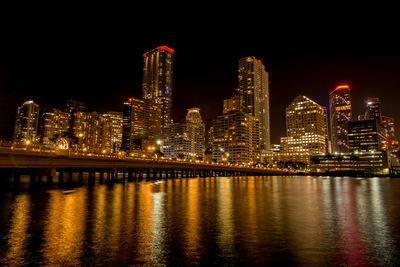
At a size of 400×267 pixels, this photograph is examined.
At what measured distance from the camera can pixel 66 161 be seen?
57000 mm

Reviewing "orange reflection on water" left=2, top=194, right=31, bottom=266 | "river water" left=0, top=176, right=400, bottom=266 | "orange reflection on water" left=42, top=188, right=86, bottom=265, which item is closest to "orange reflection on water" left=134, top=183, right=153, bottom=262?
"river water" left=0, top=176, right=400, bottom=266

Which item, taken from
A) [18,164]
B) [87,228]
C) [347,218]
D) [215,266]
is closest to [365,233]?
[347,218]

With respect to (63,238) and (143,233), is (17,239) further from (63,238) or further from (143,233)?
(143,233)

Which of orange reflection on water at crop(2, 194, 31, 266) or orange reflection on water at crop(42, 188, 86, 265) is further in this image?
orange reflection on water at crop(42, 188, 86, 265)

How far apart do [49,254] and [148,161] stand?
8326cm

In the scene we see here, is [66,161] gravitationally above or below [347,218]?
above

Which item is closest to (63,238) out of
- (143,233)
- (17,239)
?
(17,239)

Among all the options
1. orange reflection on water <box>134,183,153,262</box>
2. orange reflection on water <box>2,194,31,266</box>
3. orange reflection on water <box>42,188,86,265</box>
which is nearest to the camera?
orange reflection on water <box>2,194,31,266</box>

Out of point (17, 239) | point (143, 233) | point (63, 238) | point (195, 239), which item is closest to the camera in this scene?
point (17, 239)

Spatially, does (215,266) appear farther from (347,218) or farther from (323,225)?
(347,218)

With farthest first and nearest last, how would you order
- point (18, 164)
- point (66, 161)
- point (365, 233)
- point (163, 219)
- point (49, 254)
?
point (66, 161)
point (18, 164)
point (163, 219)
point (365, 233)
point (49, 254)

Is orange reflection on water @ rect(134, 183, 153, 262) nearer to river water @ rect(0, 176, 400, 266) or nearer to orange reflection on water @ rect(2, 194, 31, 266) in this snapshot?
river water @ rect(0, 176, 400, 266)

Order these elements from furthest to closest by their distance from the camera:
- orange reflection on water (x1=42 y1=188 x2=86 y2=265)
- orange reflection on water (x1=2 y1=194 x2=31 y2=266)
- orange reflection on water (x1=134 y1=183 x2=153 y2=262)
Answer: orange reflection on water (x1=134 y1=183 x2=153 y2=262)
orange reflection on water (x1=42 y1=188 x2=86 y2=265)
orange reflection on water (x1=2 y1=194 x2=31 y2=266)

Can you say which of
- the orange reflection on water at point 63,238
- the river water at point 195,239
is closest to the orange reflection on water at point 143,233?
the river water at point 195,239
